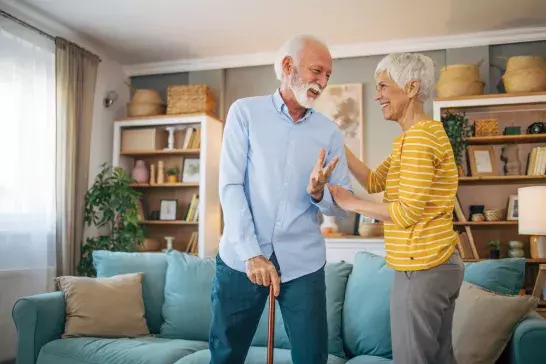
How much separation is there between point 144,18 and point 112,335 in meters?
2.71

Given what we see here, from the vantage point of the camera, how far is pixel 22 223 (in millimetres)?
3941

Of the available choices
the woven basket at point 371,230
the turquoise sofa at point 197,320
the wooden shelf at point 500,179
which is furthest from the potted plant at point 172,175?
the wooden shelf at point 500,179

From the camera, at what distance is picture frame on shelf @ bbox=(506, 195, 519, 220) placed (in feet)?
14.8

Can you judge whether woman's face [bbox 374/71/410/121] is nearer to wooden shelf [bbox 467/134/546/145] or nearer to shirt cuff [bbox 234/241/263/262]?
shirt cuff [bbox 234/241/263/262]

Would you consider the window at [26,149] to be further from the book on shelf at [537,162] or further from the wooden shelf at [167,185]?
the book on shelf at [537,162]

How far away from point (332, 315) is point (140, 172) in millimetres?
3251

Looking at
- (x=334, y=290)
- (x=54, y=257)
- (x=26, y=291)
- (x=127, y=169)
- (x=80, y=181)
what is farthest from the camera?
(x=127, y=169)

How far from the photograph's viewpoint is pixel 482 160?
4582mm

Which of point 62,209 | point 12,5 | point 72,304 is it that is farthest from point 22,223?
point 12,5

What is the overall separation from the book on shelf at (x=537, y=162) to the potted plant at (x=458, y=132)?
0.56m

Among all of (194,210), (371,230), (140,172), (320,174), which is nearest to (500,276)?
(320,174)

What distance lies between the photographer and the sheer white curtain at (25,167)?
3.78m

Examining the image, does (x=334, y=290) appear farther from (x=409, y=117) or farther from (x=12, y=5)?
(x=12, y=5)

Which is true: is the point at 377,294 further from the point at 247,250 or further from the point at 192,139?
the point at 192,139
